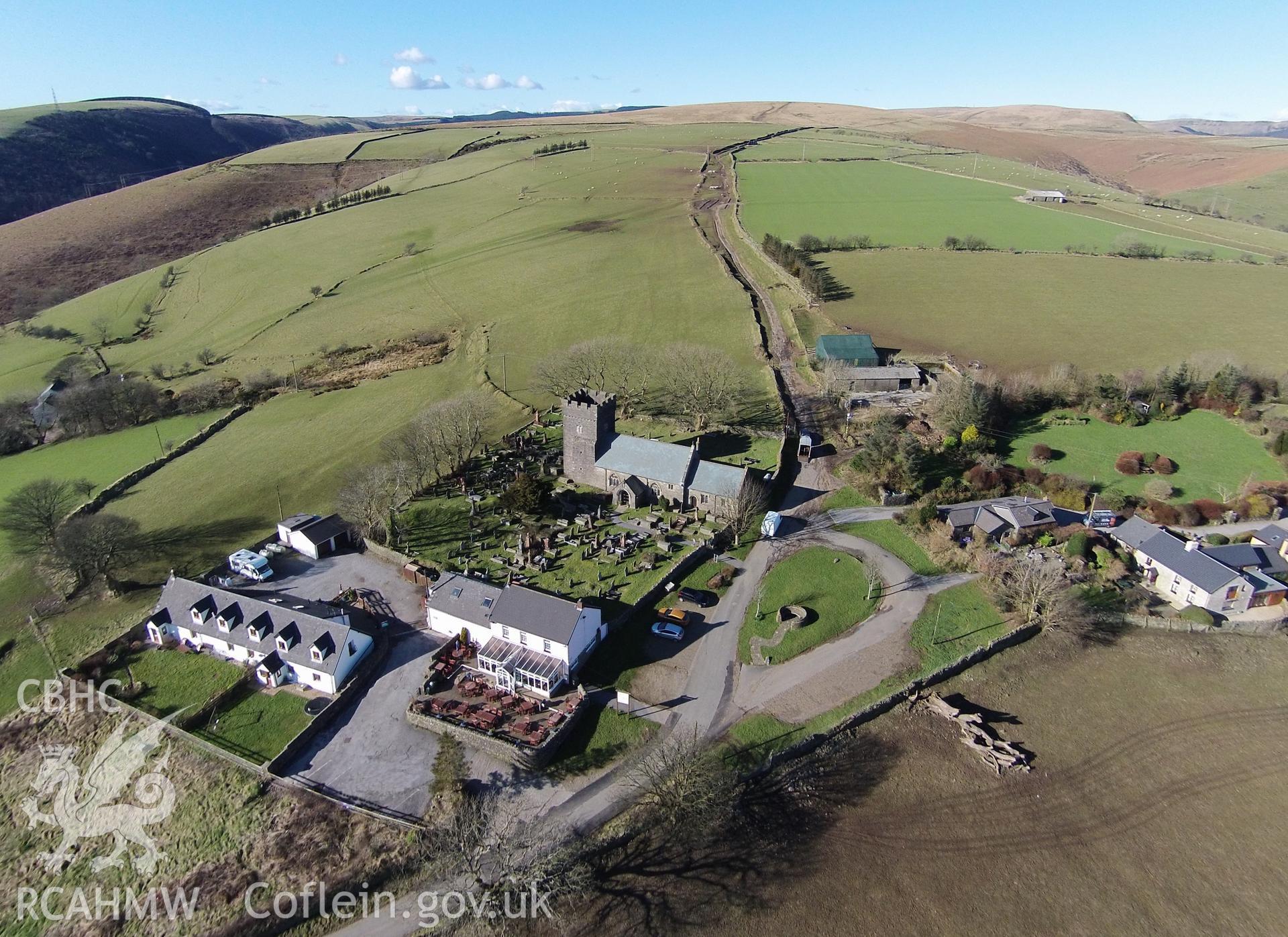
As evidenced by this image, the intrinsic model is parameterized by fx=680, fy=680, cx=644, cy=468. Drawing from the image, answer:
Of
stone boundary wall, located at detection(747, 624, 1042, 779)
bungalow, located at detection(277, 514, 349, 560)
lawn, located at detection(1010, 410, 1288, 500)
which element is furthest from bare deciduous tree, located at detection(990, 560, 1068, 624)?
bungalow, located at detection(277, 514, 349, 560)

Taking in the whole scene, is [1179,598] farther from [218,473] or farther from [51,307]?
[51,307]

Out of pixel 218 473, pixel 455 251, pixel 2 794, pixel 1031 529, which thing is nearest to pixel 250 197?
pixel 455 251

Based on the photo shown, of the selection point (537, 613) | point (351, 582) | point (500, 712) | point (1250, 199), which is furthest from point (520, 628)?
point (1250, 199)

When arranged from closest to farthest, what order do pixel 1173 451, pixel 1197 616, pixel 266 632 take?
1. pixel 266 632
2. pixel 1197 616
3. pixel 1173 451

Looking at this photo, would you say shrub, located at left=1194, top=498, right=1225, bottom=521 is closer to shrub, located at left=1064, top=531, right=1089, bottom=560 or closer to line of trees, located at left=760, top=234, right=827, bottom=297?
shrub, located at left=1064, top=531, right=1089, bottom=560

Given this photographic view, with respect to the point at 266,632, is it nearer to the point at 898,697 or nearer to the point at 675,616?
the point at 675,616
